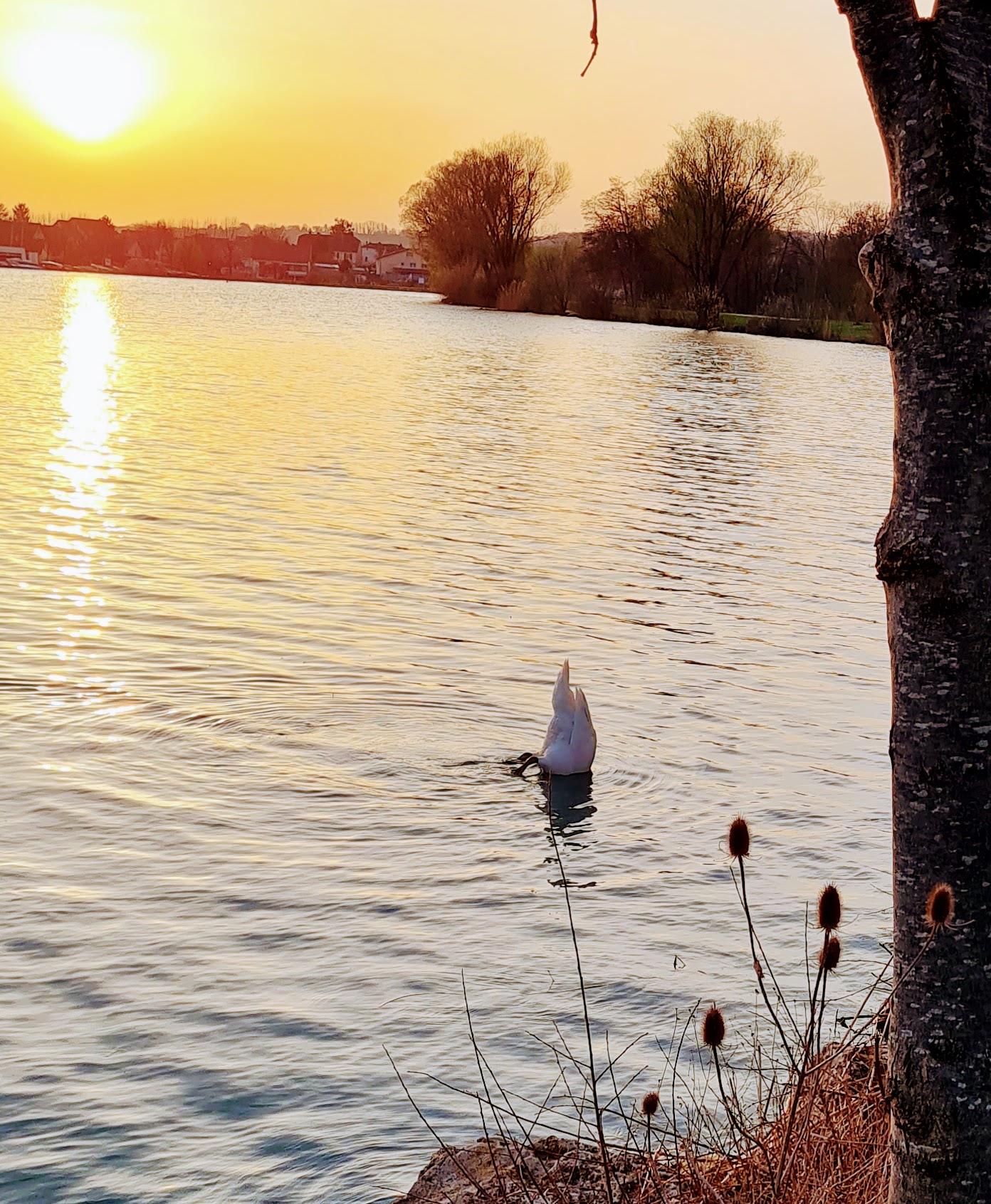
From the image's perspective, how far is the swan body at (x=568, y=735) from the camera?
751cm

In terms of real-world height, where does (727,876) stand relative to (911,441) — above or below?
below

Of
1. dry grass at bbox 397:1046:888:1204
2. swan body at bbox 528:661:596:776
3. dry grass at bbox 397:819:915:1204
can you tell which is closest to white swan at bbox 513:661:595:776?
swan body at bbox 528:661:596:776

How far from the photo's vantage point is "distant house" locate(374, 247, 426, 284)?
614 feet

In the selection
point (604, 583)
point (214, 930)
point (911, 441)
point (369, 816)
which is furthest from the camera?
point (604, 583)

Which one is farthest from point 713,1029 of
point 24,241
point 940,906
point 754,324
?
point 24,241

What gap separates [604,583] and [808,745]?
15.1ft

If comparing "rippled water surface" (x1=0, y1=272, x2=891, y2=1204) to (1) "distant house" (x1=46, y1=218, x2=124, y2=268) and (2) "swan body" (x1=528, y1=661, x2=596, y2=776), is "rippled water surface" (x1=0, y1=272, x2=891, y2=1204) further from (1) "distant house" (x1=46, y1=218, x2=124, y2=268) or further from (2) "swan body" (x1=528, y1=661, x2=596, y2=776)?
(1) "distant house" (x1=46, y1=218, x2=124, y2=268)

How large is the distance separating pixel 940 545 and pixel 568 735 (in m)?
5.20

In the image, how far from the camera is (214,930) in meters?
5.61

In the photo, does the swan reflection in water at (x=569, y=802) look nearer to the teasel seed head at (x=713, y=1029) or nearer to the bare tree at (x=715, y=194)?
the teasel seed head at (x=713, y=1029)

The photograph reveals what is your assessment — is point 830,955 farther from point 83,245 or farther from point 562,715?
point 83,245

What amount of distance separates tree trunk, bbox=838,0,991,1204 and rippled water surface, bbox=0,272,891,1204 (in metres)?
2.16

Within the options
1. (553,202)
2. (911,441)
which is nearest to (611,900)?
(911,441)

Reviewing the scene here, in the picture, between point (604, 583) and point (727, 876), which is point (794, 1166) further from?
point (604, 583)
